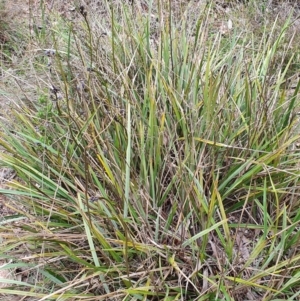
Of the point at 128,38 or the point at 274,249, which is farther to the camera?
the point at 128,38

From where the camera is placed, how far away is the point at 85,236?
1.72 meters

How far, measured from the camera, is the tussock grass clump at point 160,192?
64.3 inches

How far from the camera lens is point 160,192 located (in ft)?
6.21

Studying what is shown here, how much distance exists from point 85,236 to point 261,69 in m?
1.40

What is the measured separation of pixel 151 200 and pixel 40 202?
472mm

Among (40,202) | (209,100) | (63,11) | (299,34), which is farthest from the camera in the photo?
(63,11)

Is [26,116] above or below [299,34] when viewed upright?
below

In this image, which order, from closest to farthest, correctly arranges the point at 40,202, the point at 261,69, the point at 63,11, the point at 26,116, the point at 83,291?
the point at 83,291 < the point at 40,202 < the point at 26,116 < the point at 261,69 < the point at 63,11

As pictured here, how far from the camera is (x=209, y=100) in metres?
2.01

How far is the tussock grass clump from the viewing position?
5.36 feet

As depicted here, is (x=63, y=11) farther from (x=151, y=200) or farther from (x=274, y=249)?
(x=274, y=249)

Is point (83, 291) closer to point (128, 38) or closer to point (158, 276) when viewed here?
point (158, 276)

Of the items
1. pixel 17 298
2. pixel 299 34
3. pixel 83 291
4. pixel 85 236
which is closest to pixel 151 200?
pixel 85 236

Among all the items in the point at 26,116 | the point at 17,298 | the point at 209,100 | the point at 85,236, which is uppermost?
the point at 209,100
